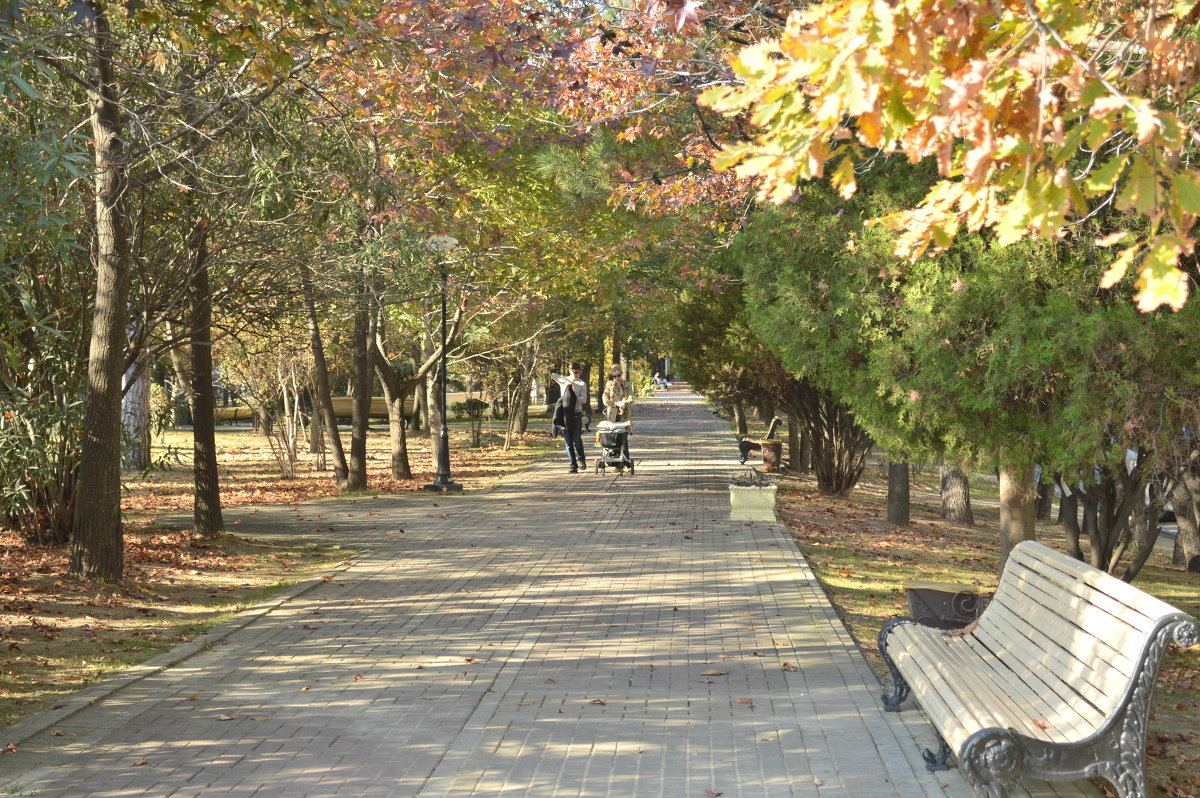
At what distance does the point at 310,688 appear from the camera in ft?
24.1

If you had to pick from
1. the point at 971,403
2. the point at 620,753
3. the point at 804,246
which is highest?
the point at 804,246

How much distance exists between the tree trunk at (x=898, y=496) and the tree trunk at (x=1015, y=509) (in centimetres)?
578

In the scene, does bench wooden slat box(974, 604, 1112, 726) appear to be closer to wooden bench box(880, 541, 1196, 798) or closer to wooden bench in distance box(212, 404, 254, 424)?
wooden bench box(880, 541, 1196, 798)

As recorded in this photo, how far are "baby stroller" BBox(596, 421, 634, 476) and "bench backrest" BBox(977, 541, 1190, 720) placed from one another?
16154 millimetres

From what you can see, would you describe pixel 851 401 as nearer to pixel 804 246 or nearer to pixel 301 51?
pixel 804 246

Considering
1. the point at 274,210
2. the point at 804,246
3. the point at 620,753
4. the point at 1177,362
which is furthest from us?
the point at 274,210

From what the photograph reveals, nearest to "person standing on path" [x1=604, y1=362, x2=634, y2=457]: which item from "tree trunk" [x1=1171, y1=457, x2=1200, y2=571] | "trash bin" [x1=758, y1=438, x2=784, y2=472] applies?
"trash bin" [x1=758, y1=438, x2=784, y2=472]

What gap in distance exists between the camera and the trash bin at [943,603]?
25.6ft

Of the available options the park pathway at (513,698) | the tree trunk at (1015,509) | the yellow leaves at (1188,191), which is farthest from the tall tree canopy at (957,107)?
the tree trunk at (1015,509)

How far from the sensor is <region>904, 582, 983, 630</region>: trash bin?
25.6ft

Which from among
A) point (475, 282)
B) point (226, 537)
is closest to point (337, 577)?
point (226, 537)

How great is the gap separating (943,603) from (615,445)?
50.4 feet

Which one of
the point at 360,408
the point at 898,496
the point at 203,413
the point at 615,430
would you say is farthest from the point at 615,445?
the point at 203,413

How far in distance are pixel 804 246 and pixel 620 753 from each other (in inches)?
300
